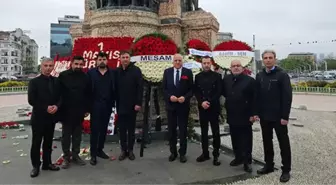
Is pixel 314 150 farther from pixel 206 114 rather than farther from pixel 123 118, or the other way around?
pixel 123 118

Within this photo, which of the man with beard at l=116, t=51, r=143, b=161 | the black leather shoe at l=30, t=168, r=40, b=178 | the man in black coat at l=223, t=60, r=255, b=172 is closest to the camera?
the black leather shoe at l=30, t=168, r=40, b=178

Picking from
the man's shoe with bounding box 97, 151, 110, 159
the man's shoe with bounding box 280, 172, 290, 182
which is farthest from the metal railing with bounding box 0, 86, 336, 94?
the man's shoe with bounding box 97, 151, 110, 159

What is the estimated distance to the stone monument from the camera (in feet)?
26.4

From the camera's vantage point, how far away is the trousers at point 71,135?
468cm

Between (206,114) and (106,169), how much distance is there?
5.76 ft

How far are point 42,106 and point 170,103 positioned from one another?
6.32 feet

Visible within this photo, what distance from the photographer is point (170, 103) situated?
16.0 feet

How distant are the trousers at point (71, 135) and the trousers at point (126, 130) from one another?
2.22 feet

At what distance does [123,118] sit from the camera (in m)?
5.04

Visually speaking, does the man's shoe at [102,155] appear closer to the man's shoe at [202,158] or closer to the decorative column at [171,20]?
the man's shoe at [202,158]

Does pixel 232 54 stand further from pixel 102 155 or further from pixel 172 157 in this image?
pixel 102 155

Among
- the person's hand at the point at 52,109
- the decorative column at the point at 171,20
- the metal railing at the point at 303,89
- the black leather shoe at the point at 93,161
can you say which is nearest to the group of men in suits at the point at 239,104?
the black leather shoe at the point at 93,161

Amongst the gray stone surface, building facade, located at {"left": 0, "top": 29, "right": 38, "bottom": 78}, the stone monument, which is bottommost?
the gray stone surface

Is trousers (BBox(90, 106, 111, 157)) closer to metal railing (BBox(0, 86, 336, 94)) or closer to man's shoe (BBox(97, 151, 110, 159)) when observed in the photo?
man's shoe (BBox(97, 151, 110, 159))
